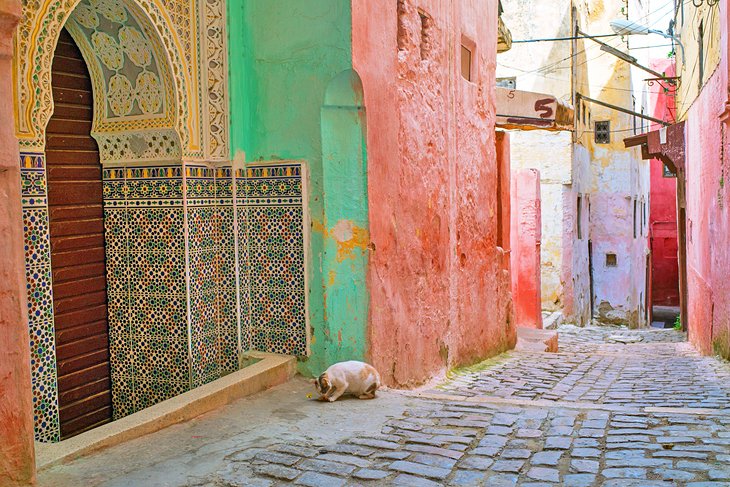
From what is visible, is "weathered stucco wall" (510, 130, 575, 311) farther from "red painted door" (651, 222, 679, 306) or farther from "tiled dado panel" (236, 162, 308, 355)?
"red painted door" (651, 222, 679, 306)

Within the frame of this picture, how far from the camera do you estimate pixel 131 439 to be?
434cm

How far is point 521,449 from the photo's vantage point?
4352mm

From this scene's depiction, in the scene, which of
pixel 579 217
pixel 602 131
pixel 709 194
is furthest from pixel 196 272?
pixel 602 131

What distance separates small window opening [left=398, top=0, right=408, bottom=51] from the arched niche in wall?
1128 mm

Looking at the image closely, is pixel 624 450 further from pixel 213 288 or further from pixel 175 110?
pixel 175 110

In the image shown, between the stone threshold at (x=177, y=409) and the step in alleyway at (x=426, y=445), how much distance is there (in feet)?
0.22

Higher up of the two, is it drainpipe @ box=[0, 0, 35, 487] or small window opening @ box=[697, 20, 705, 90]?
small window opening @ box=[697, 20, 705, 90]

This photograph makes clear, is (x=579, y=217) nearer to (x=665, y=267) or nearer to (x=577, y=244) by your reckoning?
→ (x=577, y=244)

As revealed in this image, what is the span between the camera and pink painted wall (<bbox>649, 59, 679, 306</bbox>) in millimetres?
31875

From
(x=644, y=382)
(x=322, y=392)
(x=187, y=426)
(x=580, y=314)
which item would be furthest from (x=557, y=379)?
(x=580, y=314)

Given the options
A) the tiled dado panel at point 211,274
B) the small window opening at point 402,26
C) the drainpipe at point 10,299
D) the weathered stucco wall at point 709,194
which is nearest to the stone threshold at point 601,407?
the tiled dado panel at point 211,274

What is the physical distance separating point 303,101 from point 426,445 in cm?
281

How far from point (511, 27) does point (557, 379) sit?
1319 cm

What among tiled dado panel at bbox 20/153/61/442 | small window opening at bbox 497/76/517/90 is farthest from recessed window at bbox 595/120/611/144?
tiled dado panel at bbox 20/153/61/442
